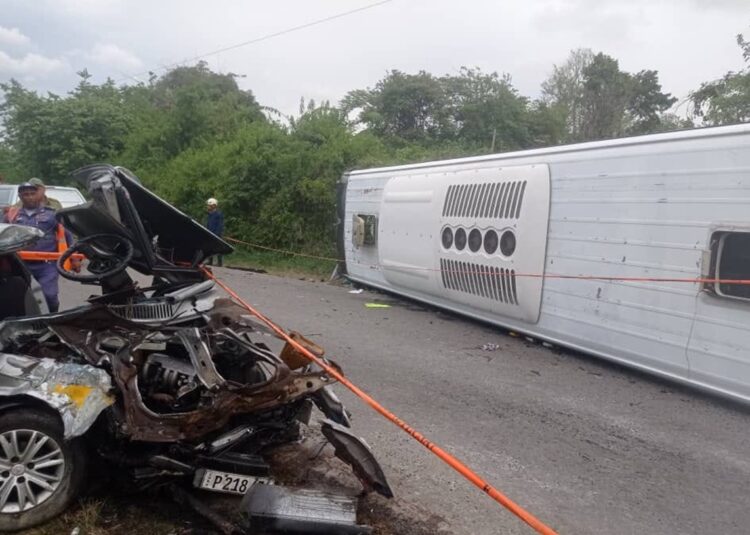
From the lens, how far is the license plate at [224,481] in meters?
3.30

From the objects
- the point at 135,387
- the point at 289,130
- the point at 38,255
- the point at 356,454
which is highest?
the point at 289,130

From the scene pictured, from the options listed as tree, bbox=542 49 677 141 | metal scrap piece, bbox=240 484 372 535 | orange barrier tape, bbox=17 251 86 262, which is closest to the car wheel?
metal scrap piece, bbox=240 484 372 535

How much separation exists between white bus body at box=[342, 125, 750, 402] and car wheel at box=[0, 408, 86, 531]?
5.37 meters

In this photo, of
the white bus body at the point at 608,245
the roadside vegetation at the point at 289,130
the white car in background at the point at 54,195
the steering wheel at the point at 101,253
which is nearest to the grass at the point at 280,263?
the roadside vegetation at the point at 289,130

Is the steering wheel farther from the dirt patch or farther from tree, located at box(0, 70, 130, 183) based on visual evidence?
tree, located at box(0, 70, 130, 183)

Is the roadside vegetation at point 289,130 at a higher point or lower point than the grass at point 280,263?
higher

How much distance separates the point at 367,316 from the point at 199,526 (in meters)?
6.60

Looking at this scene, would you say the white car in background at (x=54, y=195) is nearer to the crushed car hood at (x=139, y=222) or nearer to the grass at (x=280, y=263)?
the grass at (x=280, y=263)

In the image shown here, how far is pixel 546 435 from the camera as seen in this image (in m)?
5.02

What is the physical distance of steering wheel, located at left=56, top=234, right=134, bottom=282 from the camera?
3.71 m

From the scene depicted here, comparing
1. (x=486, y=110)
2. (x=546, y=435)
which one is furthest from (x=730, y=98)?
(x=546, y=435)

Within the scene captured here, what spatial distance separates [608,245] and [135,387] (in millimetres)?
5327

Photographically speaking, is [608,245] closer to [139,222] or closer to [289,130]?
[139,222]

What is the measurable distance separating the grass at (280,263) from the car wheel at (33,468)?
11575mm
